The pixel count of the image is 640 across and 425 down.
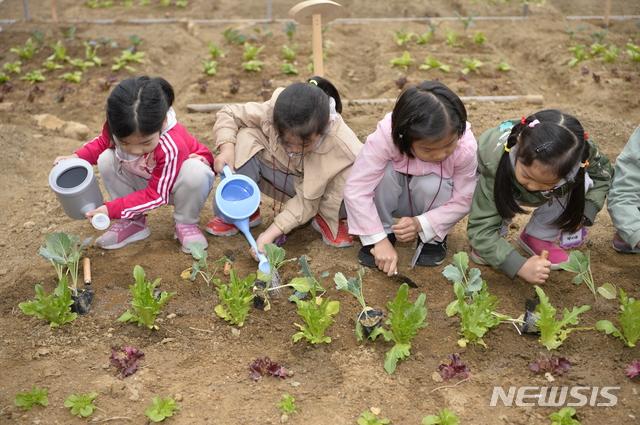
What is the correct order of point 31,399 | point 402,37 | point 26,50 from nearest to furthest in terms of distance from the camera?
1. point 31,399
2. point 26,50
3. point 402,37

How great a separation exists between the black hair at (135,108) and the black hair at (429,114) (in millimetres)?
1190

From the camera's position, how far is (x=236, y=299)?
280cm

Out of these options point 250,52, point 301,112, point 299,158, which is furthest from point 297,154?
point 250,52

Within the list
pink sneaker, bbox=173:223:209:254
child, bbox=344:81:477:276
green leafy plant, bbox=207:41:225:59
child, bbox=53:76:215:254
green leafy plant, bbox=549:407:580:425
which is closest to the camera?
green leafy plant, bbox=549:407:580:425

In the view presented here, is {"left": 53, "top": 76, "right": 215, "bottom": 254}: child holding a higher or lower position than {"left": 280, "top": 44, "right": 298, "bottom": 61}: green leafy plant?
higher

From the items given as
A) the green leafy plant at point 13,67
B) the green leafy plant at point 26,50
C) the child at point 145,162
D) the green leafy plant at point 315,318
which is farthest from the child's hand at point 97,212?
the green leafy plant at point 26,50

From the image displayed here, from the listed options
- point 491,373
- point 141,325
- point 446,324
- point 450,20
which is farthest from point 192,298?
point 450,20

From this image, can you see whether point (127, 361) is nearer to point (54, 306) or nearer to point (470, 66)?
point (54, 306)

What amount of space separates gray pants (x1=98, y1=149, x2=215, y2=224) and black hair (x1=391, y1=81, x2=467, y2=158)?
1.17 m

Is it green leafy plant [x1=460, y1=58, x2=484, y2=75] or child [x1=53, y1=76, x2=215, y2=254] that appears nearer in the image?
child [x1=53, y1=76, x2=215, y2=254]

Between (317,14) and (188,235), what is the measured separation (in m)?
1.83

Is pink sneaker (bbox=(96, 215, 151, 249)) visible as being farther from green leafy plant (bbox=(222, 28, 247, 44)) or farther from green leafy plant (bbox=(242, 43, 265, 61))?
green leafy plant (bbox=(222, 28, 247, 44))

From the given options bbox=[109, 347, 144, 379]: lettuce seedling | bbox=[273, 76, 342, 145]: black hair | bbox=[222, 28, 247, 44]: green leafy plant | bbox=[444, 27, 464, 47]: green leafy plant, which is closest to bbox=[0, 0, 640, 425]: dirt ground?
bbox=[109, 347, 144, 379]: lettuce seedling

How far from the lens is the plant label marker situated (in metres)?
4.02
